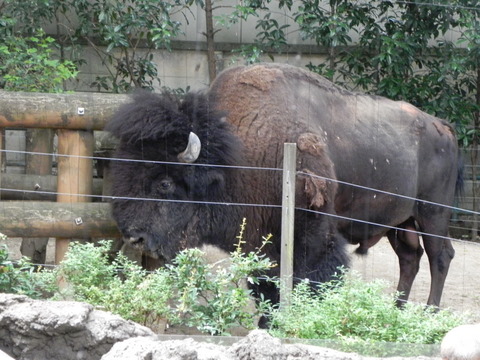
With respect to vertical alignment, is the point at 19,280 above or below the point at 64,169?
below

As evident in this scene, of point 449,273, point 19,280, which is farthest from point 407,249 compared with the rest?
point 19,280

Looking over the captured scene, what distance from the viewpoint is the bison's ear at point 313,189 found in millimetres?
7273

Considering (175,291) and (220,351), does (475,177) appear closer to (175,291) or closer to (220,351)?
(175,291)

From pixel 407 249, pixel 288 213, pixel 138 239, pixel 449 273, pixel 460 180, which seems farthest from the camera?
pixel 449 273

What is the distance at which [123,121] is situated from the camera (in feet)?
23.8

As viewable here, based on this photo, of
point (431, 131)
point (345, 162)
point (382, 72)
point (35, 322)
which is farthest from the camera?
point (382, 72)

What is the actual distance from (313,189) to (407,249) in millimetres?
2369

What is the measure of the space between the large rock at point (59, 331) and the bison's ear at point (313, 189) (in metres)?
2.77

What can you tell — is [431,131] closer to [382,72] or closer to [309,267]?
[382,72]

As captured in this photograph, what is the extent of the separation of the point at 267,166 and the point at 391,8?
10.1 ft

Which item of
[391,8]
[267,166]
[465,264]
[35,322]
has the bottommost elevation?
[465,264]

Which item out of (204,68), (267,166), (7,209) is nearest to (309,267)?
(267,166)

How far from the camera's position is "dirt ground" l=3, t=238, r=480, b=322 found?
8.79m

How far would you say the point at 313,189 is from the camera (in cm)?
729
